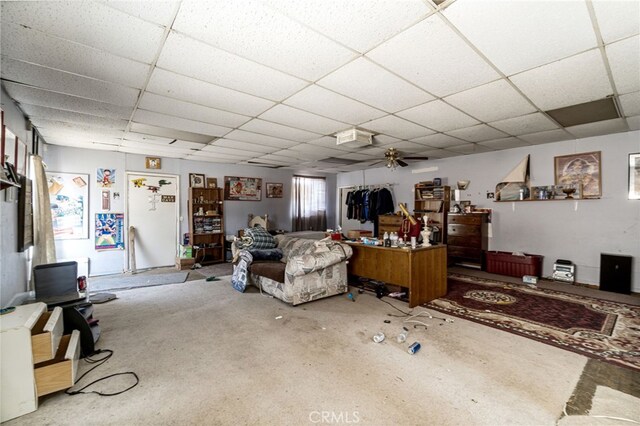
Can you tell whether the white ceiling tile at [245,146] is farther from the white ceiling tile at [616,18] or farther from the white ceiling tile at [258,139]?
the white ceiling tile at [616,18]

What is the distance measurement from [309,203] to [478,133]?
526 cm

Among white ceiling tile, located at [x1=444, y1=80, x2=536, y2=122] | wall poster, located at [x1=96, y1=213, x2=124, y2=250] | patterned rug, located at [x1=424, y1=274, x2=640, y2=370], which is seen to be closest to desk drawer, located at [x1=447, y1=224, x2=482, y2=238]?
patterned rug, located at [x1=424, y1=274, x2=640, y2=370]

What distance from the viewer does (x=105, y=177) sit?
5.36 m

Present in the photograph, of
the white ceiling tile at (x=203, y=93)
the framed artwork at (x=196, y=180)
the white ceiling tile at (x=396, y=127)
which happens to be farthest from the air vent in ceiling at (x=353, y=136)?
the framed artwork at (x=196, y=180)

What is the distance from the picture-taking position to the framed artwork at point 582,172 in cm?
444

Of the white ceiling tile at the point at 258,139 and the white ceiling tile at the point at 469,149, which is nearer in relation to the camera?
the white ceiling tile at the point at 258,139

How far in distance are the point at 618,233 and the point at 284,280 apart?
207 inches

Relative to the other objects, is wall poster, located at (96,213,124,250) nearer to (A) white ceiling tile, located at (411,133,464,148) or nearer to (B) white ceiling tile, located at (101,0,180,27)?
(B) white ceiling tile, located at (101,0,180,27)

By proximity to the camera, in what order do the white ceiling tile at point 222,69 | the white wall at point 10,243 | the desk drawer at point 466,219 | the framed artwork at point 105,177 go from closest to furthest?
the white ceiling tile at point 222,69
the white wall at point 10,243
the framed artwork at point 105,177
the desk drawer at point 466,219

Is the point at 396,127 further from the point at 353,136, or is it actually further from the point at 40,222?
the point at 40,222

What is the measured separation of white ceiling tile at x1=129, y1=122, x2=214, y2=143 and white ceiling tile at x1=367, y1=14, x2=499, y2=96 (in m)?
3.27

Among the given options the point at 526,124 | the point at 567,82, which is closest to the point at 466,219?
the point at 526,124

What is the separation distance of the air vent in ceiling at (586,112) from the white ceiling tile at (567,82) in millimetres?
197

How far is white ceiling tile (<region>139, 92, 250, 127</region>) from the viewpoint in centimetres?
294
